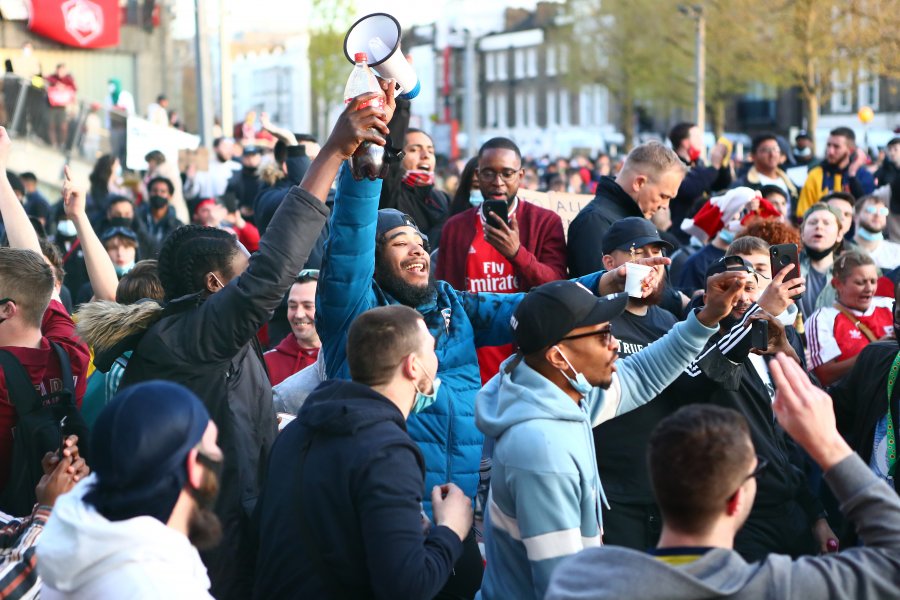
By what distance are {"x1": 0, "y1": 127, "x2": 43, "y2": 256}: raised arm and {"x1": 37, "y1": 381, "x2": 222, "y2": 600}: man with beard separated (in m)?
2.92

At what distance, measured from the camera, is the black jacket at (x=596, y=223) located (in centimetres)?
595

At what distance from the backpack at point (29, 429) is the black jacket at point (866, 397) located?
3047 millimetres

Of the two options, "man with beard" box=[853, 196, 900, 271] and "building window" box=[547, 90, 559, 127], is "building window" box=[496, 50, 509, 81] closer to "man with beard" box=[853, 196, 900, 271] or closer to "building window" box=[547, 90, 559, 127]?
"building window" box=[547, 90, 559, 127]

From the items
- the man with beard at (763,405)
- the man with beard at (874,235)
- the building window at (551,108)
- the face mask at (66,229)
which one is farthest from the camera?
the building window at (551,108)

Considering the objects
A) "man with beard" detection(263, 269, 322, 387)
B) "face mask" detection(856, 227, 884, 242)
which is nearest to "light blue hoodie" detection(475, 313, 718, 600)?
"man with beard" detection(263, 269, 322, 387)

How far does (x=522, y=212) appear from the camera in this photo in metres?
6.19

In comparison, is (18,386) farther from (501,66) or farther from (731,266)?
(501,66)

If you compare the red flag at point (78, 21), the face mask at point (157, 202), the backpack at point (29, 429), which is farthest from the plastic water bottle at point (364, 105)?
the red flag at point (78, 21)

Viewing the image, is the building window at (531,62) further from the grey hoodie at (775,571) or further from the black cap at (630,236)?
the grey hoodie at (775,571)

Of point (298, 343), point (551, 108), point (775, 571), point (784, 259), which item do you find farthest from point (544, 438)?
point (551, 108)

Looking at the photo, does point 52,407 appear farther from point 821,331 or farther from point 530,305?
point 821,331

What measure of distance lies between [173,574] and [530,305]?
1.52 metres

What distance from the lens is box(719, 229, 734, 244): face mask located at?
762 cm

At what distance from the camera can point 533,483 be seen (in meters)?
3.38
